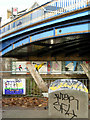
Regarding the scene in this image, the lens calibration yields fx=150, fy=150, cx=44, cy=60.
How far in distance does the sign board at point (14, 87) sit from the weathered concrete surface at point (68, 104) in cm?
508

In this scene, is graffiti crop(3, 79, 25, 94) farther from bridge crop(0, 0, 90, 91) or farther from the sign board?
bridge crop(0, 0, 90, 91)

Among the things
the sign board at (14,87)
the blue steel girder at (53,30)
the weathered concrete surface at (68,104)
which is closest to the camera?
the weathered concrete surface at (68,104)

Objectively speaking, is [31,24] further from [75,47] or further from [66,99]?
[66,99]

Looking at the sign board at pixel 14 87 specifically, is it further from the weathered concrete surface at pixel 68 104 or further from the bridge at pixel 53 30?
the weathered concrete surface at pixel 68 104

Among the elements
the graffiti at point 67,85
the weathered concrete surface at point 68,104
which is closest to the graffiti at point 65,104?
the weathered concrete surface at point 68,104

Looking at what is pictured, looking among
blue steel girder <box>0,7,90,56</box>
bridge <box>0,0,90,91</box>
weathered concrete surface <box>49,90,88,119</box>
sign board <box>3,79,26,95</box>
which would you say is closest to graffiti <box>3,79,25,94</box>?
sign board <box>3,79,26,95</box>

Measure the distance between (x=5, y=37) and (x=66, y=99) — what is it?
30.5 feet

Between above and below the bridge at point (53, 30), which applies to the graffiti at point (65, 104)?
below

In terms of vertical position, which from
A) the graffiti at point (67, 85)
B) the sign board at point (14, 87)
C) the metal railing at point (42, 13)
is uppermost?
the metal railing at point (42, 13)

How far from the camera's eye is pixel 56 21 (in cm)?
828

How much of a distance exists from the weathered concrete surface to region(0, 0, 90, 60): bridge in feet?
12.7

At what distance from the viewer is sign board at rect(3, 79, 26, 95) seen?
927 centimetres

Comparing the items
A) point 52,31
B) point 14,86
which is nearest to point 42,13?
point 52,31

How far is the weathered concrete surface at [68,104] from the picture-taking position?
4.39m
